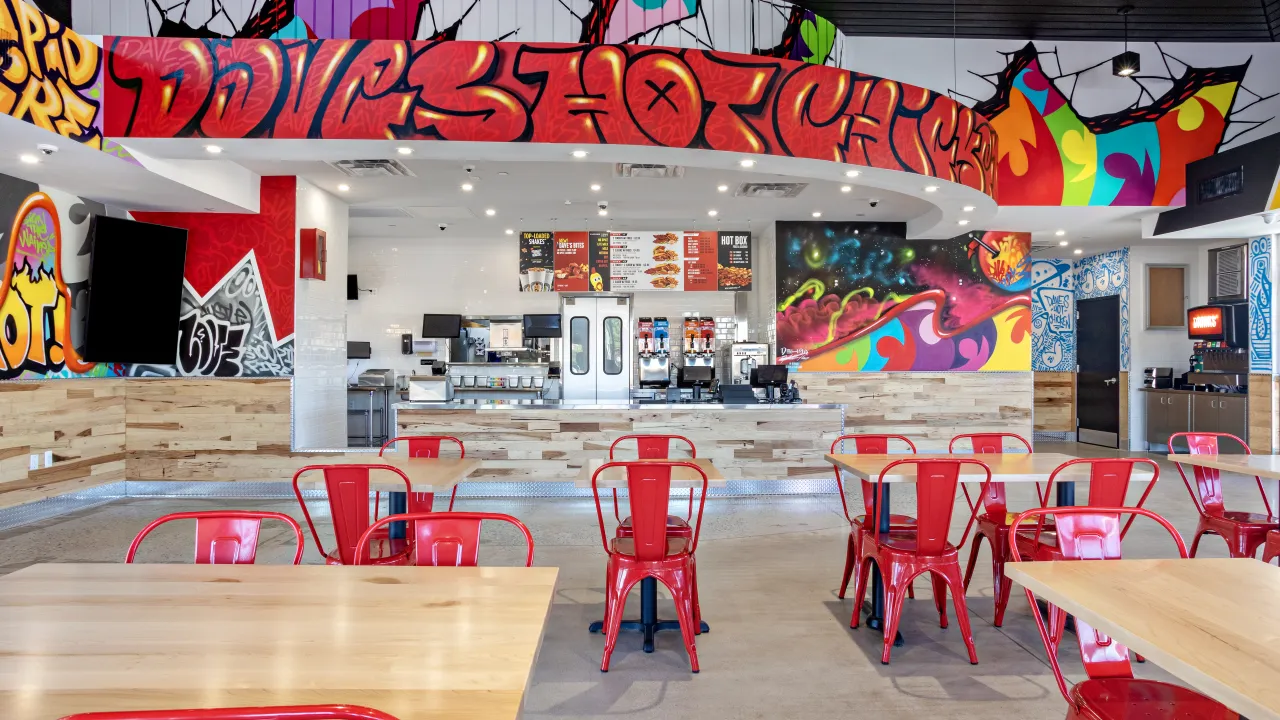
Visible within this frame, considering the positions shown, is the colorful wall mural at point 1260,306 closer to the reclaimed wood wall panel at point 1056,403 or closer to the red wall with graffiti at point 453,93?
the reclaimed wood wall panel at point 1056,403

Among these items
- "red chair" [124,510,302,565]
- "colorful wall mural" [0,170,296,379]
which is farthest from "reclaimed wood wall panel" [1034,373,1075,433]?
"red chair" [124,510,302,565]

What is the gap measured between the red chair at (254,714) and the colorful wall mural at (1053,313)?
1299cm

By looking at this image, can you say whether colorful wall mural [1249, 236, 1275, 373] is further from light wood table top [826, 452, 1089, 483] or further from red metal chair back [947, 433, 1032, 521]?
light wood table top [826, 452, 1089, 483]

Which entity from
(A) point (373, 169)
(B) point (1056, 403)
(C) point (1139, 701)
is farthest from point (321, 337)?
(B) point (1056, 403)

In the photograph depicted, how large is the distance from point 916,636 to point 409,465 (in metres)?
2.85

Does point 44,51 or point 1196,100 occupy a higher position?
point 1196,100

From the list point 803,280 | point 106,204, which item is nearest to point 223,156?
point 106,204

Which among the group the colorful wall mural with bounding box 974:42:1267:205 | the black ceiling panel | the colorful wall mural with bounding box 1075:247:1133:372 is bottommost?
the colorful wall mural with bounding box 1075:247:1133:372

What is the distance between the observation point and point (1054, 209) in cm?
774

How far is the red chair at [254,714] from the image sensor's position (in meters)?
0.98

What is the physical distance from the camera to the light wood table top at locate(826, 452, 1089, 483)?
3400mm

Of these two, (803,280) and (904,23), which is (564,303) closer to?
(803,280)

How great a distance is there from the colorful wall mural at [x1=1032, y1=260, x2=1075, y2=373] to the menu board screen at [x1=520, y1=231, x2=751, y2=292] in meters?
6.24

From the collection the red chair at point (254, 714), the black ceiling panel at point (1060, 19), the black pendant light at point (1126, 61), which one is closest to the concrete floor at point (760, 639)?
the red chair at point (254, 714)
